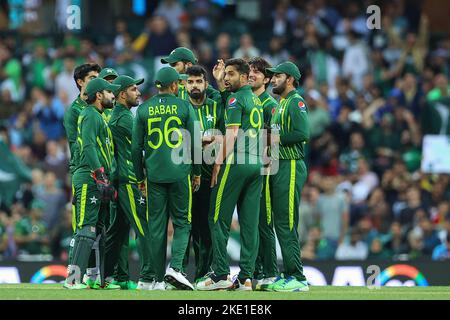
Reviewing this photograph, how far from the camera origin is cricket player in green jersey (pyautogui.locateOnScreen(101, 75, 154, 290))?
1307 centimetres

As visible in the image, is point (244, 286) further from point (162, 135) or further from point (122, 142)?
point (122, 142)

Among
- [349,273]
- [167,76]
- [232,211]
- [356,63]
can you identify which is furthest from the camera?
[356,63]

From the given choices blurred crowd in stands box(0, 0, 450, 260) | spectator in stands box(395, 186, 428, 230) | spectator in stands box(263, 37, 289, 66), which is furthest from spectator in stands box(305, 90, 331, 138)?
spectator in stands box(395, 186, 428, 230)

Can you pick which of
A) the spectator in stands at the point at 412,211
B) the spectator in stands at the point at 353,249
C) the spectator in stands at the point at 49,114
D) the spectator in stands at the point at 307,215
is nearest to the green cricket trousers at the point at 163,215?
the spectator in stands at the point at 353,249

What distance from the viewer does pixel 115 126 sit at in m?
13.3

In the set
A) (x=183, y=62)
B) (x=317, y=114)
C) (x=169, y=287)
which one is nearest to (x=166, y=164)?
(x=169, y=287)

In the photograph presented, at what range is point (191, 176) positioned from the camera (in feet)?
42.4

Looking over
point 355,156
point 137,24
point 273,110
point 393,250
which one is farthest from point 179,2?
point 273,110

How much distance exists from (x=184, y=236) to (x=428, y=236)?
247 inches

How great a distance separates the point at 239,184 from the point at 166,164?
0.76m

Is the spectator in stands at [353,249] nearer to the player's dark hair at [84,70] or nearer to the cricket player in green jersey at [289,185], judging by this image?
the cricket player in green jersey at [289,185]

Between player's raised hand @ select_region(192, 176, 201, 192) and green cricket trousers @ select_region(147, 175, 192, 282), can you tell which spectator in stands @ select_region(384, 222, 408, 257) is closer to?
player's raised hand @ select_region(192, 176, 201, 192)

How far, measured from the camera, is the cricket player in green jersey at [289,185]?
42.3 ft
